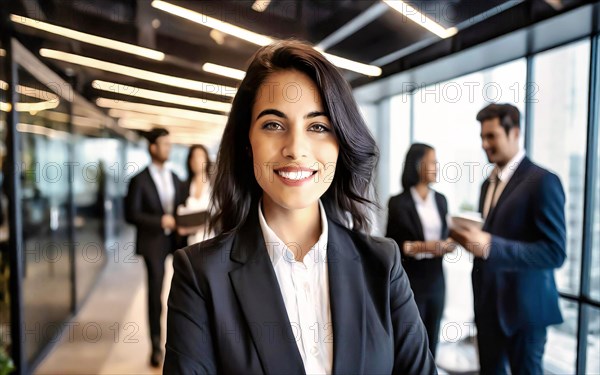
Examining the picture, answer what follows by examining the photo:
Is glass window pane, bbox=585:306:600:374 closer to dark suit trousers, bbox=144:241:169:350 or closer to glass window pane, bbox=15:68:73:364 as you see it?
dark suit trousers, bbox=144:241:169:350

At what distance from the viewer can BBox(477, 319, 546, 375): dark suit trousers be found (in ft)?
3.49

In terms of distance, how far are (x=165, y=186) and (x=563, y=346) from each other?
158cm

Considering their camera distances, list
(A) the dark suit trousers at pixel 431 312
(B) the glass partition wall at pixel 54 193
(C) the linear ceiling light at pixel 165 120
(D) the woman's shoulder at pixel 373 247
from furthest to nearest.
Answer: (B) the glass partition wall at pixel 54 193 → (C) the linear ceiling light at pixel 165 120 → (A) the dark suit trousers at pixel 431 312 → (D) the woman's shoulder at pixel 373 247

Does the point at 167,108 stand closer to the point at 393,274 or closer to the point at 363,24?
the point at 363,24

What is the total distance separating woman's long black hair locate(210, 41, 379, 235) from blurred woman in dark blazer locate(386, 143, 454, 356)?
5.2 inches

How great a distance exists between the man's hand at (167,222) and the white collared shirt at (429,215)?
1.02 metres

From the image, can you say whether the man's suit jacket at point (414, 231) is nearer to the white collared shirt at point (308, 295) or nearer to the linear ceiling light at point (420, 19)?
→ the white collared shirt at point (308, 295)

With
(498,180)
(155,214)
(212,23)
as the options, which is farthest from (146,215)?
(498,180)

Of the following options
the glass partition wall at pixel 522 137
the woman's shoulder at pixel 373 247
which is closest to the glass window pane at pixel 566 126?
the glass partition wall at pixel 522 137

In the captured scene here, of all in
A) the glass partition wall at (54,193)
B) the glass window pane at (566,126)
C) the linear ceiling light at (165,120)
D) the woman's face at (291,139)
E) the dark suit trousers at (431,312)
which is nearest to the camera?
the woman's face at (291,139)

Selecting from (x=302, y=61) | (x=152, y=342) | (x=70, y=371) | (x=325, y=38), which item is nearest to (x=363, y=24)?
(x=325, y=38)

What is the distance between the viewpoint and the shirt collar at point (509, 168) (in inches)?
39.7

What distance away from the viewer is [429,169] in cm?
101

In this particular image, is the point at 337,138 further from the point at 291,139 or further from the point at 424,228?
the point at 424,228
